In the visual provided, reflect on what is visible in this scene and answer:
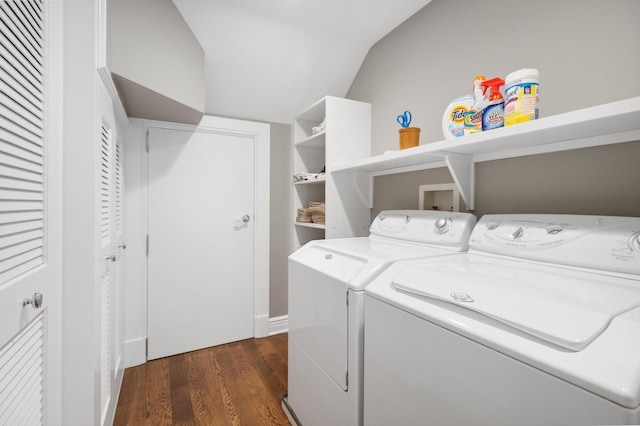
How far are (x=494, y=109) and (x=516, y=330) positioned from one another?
90 cm

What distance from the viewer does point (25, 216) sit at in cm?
82

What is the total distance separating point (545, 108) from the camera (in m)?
1.26

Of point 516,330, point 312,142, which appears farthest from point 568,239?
point 312,142

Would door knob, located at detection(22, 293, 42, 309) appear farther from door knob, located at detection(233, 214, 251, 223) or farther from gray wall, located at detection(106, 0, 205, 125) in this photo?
door knob, located at detection(233, 214, 251, 223)

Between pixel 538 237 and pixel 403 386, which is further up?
pixel 538 237

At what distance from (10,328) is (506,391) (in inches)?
47.2

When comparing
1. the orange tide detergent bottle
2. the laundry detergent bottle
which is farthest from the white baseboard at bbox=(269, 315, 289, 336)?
the laundry detergent bottle

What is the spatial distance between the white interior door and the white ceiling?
0.41 metres

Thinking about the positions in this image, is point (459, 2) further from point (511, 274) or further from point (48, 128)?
point (48, 128)

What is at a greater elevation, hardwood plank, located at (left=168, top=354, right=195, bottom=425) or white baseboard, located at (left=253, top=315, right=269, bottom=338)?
white baseboard, located at (left=253, top=315, right=269, bottom=338)

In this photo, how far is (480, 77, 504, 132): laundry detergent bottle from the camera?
1.14 meters

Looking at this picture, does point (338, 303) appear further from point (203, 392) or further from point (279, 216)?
point (279, 216)

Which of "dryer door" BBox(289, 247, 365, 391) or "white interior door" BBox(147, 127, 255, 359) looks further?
"white interior door" BBox(147, 127, 255, 359)

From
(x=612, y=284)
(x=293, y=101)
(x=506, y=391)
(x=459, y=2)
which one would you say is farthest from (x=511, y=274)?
(x=293, y=101)
